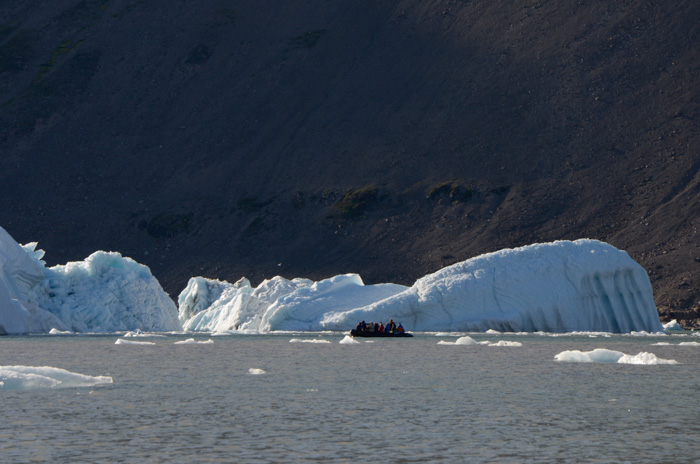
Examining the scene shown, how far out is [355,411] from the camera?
17891 millimetres

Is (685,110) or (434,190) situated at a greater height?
(685,110)

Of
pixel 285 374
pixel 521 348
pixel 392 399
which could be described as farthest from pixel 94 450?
pixel 521 348

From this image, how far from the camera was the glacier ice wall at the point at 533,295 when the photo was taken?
43.9 meters

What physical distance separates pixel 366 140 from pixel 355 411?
78.7 meters

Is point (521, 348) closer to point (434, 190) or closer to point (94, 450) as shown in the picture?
point (94, 450)

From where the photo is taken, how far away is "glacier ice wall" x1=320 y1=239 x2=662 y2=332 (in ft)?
144

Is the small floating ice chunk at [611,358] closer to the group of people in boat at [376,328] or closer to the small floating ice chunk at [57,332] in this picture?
the group of people in boat at [376,328]

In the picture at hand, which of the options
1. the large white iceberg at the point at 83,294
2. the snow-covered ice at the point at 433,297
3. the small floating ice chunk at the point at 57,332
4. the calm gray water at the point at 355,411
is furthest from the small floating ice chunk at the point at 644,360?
the small floating ice chunk at the point at 57,332

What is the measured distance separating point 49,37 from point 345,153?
47590 millimetres

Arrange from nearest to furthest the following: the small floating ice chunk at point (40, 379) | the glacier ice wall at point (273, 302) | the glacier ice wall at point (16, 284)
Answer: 1. the small floating ice chunk at point (40, 379)
2. the glacier ice wall at point (16, 284)
3. the glacier ice wall at point (273, 302)

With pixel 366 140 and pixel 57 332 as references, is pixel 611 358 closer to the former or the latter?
pixel 57 332

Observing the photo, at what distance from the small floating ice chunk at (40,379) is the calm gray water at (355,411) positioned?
1.15 feet

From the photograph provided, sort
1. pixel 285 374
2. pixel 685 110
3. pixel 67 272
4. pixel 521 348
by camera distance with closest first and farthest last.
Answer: pixel 285 374 < pixel 521 348 < pixel 67 272 < pixel 685 110

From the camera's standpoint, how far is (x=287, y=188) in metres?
94.4
